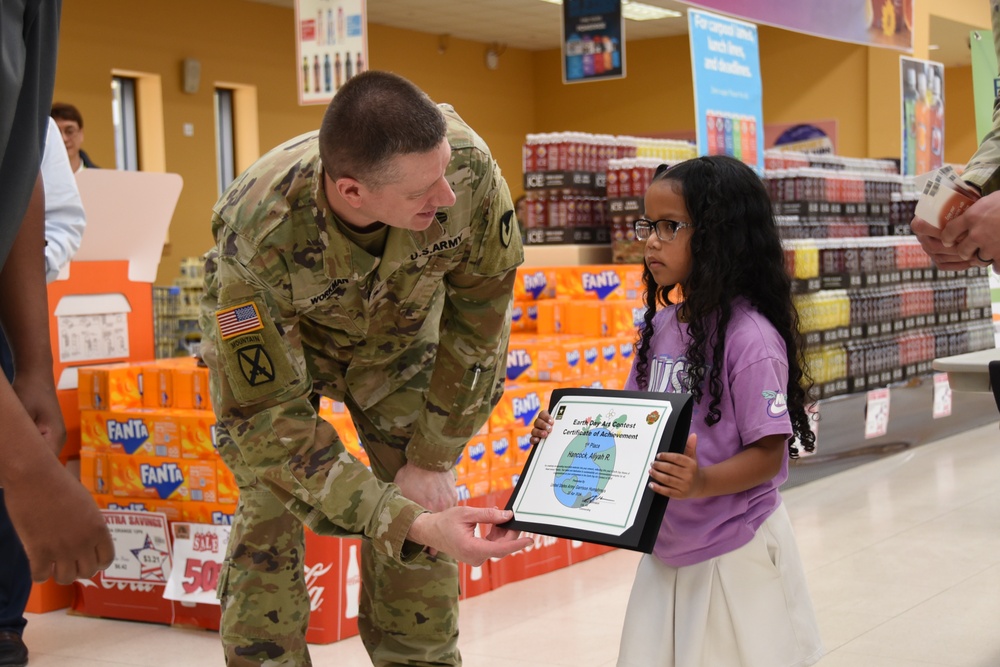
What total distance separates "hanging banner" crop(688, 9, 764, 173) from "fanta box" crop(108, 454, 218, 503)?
2.87 meters

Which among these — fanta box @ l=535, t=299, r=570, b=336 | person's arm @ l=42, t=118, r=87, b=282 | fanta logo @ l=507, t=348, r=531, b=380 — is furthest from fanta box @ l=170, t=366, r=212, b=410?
fanta box @ l=535, t=299, r=570, b=336

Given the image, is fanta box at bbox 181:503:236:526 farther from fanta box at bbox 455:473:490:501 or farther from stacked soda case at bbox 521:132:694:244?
stacked soda case at bbox 521:132:694:244

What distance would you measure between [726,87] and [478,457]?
2.64 meters

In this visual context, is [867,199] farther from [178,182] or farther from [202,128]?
[202,128]

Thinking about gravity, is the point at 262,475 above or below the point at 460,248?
below

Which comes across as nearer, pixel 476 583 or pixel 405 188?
pixel 405 188

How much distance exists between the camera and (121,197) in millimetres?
4121

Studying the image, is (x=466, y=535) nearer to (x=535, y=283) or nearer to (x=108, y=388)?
(x=108, y=388)

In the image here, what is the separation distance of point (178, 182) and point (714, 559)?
2.84 meters

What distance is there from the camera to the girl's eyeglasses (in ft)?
7.35

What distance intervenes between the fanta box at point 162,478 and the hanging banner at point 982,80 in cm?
491

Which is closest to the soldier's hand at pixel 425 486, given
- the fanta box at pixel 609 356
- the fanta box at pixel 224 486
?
the fanta box at pixel 224 486

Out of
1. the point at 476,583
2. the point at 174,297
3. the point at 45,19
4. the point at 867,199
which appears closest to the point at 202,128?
the point at 174,297

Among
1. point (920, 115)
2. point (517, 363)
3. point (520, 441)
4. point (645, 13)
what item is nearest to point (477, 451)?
point (520, 441)
